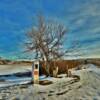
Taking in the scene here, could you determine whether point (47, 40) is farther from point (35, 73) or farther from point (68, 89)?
point (68, 89)

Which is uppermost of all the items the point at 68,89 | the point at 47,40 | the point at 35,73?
the point at 47,40

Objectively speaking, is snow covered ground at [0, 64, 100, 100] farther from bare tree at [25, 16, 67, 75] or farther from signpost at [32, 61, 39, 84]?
bare tree at [25, 16, 67, 75]

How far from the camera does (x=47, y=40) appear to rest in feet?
15.4

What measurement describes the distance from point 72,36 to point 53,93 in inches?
35.8

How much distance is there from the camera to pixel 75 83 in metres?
4.70

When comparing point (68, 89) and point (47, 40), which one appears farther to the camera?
point (47, 40)

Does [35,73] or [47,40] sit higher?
[47,40]

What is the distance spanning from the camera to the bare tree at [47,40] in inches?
183

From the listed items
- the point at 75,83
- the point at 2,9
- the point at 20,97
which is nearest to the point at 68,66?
the point at 75,83

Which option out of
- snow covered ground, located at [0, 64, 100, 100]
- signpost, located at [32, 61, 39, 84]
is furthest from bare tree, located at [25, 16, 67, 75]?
snow covered ground, located at [0, 64, 100, 100]

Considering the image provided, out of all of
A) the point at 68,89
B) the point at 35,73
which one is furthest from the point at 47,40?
the point at 68,89

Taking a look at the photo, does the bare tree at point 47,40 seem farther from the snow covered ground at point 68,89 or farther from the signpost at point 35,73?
the snow covered ground at point 68,89

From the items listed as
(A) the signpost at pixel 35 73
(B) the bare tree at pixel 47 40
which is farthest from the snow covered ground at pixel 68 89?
(B) the bare tree at pixel 47 40

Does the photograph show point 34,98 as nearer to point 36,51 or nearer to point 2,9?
point 36,51
